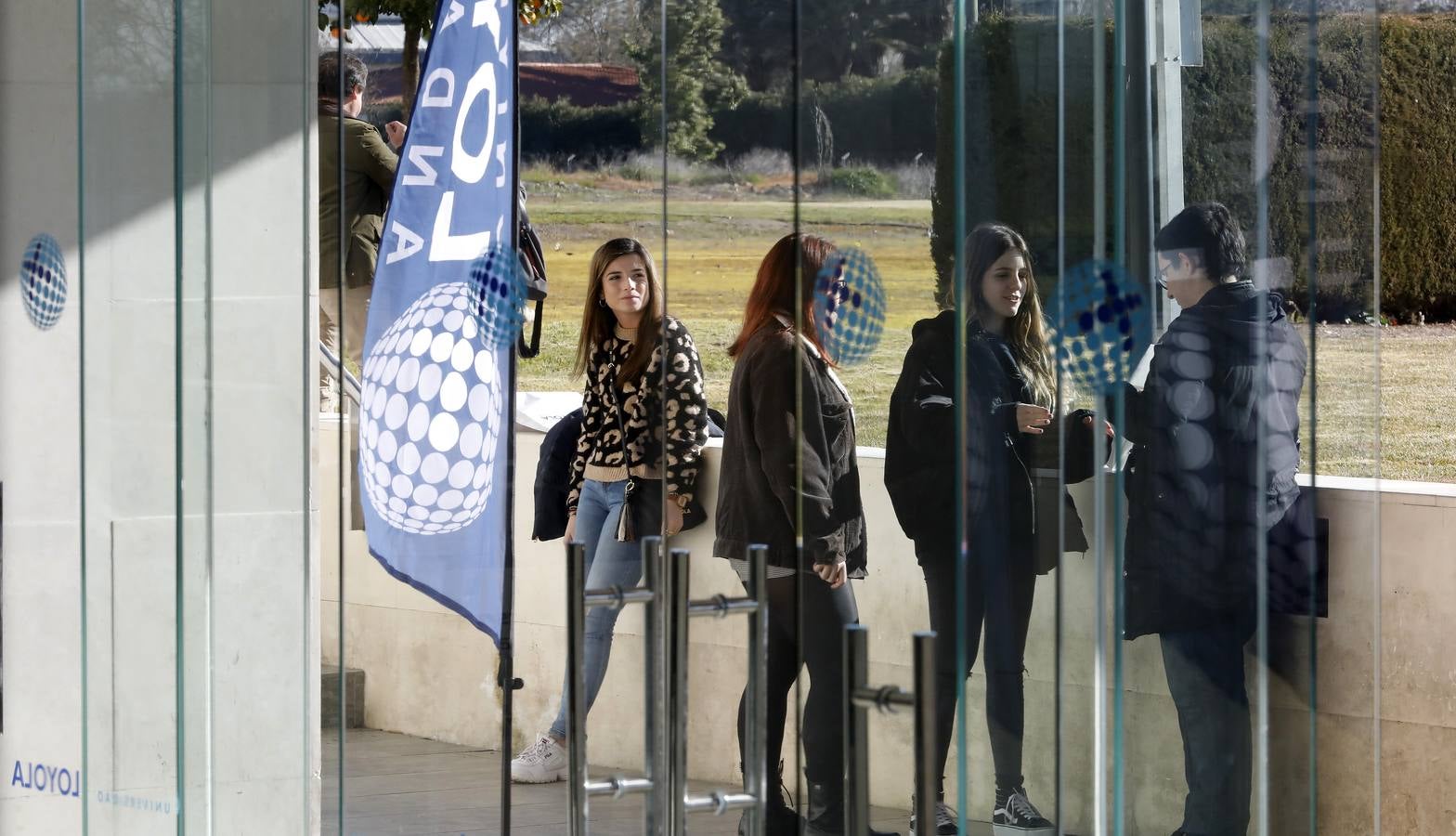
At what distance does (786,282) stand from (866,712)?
2.75 feet

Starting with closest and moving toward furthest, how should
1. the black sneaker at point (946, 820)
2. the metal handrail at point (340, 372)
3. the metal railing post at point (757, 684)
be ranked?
the metal railing post at point (757, 684) → the black sneaker at point (946, 820) → the metal handrail at point (340, 372)

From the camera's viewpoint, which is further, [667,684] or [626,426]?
[626,426]

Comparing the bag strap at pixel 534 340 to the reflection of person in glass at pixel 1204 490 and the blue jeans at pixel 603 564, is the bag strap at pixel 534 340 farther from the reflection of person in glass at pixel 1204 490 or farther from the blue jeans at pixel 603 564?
the reflection of person in glass at pixel 1204 490

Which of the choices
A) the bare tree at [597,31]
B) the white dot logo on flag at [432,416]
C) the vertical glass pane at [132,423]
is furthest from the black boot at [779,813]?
the vertical glass pane at [132,423]

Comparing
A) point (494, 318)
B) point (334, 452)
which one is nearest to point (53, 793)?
point (334, 452)

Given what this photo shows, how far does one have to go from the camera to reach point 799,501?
8.52ft

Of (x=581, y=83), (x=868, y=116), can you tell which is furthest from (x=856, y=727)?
(x=581, y=83)

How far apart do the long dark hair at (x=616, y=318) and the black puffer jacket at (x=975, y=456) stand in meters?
0.50

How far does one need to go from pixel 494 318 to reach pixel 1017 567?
1.11 meters

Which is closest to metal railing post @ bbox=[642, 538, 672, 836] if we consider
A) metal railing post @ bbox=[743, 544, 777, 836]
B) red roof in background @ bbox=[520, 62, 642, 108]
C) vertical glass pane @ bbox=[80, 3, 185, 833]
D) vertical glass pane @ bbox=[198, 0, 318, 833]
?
metal railing post @ bbox=[743, 544, 777, 836]

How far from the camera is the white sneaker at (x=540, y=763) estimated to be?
3.14m

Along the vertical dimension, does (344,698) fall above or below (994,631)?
below

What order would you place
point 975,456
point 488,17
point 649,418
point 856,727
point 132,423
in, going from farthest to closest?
point 132,423
point 488,17
point 649,418
point 975,456
point 856,727

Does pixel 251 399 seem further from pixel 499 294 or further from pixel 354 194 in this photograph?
pixel 499 294
